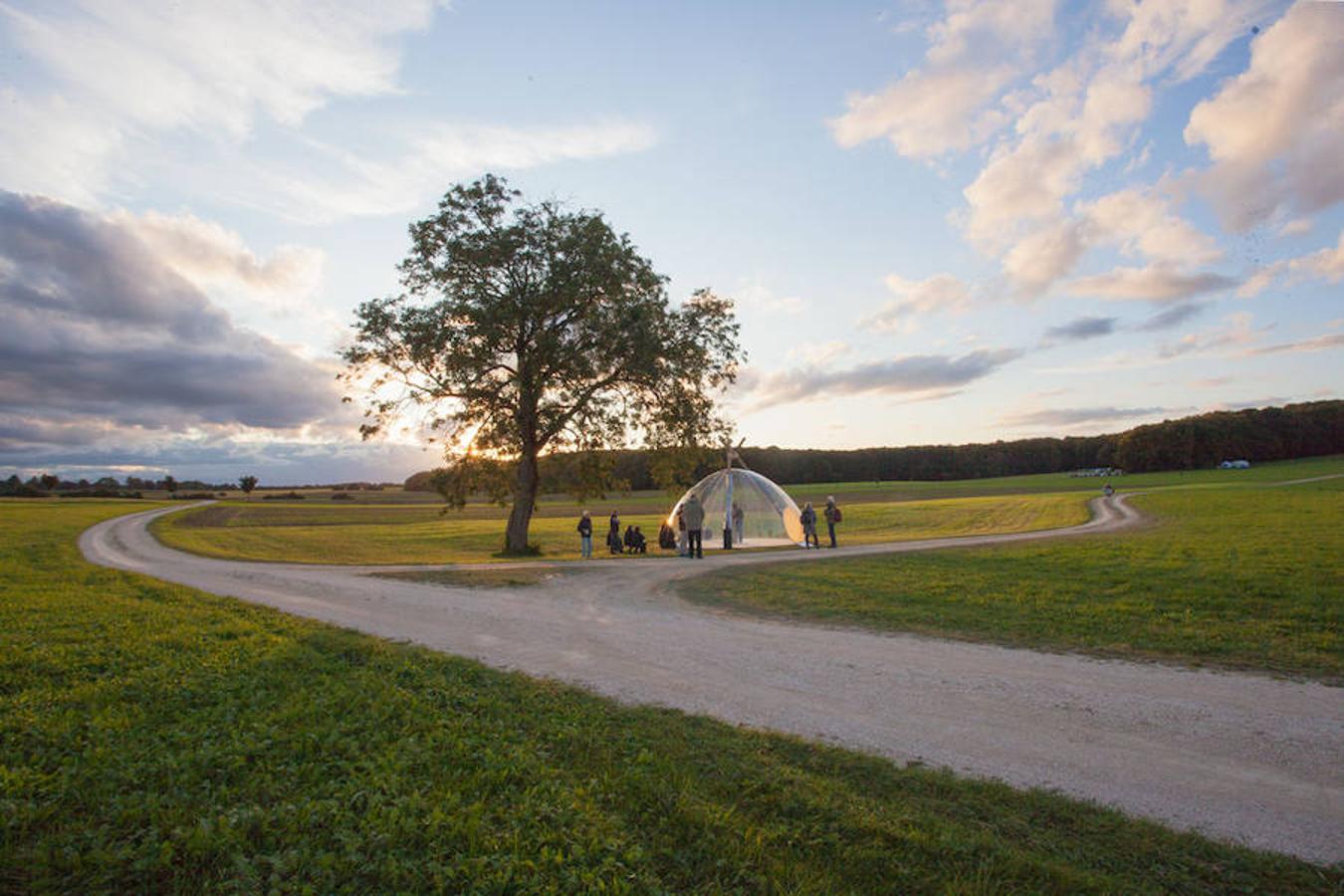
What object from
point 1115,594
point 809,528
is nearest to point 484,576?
point 809,528

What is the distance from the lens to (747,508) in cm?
3209

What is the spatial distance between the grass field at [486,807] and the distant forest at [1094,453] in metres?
73.6

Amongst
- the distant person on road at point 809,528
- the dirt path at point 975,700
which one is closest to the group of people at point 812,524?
the distant person on road at point 809,528

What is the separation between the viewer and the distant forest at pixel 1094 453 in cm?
10212

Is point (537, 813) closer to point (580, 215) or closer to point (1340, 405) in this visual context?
point (580, 215)

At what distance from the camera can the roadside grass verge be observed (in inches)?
1166

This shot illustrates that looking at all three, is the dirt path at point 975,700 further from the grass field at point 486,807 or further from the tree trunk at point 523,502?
the tree trunk at point 523,502

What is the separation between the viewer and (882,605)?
1361cm

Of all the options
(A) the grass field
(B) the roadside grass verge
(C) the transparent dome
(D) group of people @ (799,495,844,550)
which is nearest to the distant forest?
(B) the roadside grass verge

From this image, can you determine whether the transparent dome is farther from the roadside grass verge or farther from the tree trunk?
the tree trunk

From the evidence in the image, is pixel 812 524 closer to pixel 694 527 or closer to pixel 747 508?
pixel 747 508

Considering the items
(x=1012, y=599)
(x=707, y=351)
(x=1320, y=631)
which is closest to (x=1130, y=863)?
(x=1320, y=631)

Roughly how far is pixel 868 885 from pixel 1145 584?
13443 millimetres

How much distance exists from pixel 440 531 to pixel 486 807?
1702 inches
